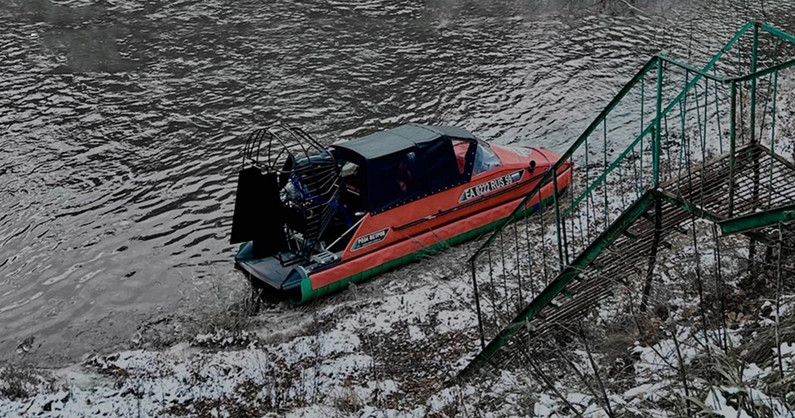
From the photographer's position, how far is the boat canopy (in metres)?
12.3

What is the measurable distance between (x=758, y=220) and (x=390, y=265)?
7.15m

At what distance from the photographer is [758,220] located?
20.3 feet

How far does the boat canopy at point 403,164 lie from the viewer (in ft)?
40.2

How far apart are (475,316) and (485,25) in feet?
48.5

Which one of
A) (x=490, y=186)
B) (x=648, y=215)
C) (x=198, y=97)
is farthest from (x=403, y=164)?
(x=198, y=97)

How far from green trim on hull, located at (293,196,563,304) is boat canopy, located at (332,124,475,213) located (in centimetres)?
84

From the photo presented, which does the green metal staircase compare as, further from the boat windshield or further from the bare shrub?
the bare shrub

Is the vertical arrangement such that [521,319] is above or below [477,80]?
above

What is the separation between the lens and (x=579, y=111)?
60.1ft

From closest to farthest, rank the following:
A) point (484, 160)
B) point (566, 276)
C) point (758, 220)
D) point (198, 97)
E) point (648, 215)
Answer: point (758, 220)
point (648, 215)
point (566, 276)
point (484, 160)
point (198, 97)

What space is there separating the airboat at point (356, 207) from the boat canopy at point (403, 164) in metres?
0.02

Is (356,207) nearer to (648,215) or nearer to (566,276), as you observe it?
(566,276)

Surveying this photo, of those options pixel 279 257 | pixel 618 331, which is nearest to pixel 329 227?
pixel 279 257

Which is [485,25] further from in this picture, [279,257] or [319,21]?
[279,257]
